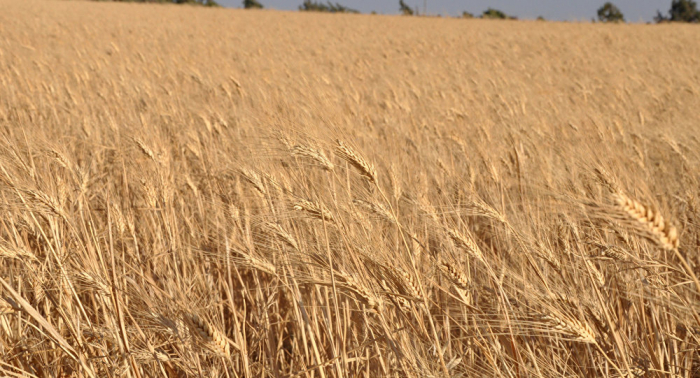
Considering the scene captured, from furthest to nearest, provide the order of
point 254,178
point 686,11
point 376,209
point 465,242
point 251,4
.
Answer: point 686,11, point 251,4, point 254,178, point 376,209, point 465,242

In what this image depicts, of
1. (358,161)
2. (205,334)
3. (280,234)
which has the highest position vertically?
(358,161)

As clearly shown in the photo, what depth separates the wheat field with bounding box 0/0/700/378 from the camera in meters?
1.02

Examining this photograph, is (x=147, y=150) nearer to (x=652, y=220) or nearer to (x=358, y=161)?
(x=358, y=161)

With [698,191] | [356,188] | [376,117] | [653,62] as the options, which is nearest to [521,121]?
[376,117]

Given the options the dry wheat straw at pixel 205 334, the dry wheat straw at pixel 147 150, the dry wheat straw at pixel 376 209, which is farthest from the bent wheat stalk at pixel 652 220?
the dry wheat straw at pixel 147 150

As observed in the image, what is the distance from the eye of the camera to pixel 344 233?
107cm

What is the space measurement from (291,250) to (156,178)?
2.81ft

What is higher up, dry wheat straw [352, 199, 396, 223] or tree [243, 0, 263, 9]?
tree [243, 0, 263, 9]

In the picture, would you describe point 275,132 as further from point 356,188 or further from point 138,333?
point 138,333

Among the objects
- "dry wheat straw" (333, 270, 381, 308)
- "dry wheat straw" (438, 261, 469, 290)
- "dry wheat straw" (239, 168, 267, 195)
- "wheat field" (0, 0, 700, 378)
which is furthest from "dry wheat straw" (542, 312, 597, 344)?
"dry wheat straw" (239, 168, 267, 195)

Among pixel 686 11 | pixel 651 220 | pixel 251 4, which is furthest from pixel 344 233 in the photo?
pixel 686 11

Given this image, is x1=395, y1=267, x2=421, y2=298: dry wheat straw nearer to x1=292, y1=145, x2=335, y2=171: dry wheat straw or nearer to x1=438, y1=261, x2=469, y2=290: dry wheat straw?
x1=438, y1=261, x2=469, y2=290: dry wheat straw

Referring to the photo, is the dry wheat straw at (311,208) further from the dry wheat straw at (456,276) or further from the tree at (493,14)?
the tree at (493,14)

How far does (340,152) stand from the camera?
3.80 feet
